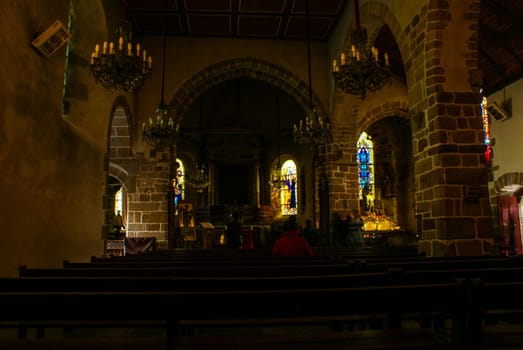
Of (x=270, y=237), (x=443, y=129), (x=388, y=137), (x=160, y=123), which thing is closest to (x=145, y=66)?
(x=160, y=123)

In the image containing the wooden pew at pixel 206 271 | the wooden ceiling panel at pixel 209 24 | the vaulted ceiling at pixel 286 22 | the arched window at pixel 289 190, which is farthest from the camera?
the arched window at pixel 289 190

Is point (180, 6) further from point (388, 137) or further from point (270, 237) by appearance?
point (388, 137)

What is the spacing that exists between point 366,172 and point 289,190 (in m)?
3.81

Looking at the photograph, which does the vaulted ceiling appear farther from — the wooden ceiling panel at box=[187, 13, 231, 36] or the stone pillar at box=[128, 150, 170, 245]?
the stone pillar at box=[128, 150, 170, 245]

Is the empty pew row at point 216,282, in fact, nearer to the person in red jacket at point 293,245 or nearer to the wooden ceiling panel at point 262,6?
the person in red jacket at point 293,245

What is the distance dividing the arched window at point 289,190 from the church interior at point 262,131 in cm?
11

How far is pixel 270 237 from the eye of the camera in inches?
630

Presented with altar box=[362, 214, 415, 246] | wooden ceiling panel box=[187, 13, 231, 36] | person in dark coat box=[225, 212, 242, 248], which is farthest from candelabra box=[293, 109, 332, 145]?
altar box=[362, 214, 415, 246]

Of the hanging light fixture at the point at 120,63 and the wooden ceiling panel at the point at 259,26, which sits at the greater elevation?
the wooden ceiling panel at the point at 259,26

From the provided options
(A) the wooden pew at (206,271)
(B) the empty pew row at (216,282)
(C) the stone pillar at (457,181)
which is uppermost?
(C) the stone pillar at (457,181)

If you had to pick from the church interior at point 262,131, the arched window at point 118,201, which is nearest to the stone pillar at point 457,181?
the church interior at point 262,131

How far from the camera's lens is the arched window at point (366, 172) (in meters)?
18.3

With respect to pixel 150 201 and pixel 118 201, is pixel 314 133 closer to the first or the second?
pixel 150 201

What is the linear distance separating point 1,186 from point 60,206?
72.2 inches
